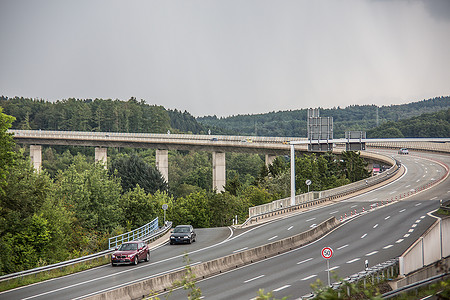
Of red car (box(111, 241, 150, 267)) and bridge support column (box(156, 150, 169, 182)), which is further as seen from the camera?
bridge support column (box(156, 150, 169, 182))

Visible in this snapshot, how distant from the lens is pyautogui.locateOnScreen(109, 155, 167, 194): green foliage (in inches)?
4422

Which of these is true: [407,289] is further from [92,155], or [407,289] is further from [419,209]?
[92,155]

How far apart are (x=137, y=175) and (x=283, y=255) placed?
2984 inches

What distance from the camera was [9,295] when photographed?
93.3 ft

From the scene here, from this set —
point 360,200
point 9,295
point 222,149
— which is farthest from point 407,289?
point 222,149

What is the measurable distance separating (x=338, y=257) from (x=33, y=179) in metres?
28.2

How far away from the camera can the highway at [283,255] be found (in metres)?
29.2

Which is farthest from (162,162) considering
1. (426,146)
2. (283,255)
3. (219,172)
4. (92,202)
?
(283,255)

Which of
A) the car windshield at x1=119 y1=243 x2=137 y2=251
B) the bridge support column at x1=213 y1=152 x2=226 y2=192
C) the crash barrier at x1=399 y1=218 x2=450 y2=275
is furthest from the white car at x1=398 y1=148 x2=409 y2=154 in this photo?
the car windshield at x1=119 y1=243 x2=137 y2=251

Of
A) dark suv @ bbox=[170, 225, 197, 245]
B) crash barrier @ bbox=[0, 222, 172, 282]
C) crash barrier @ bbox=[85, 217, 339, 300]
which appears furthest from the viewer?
dark suv @ bbox=[170, 225, 197, 245]

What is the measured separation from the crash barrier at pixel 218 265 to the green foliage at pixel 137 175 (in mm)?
65492

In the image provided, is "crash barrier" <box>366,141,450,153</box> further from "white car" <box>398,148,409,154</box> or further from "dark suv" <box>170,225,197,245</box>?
"dark suv" <box>170,225,197,245</box>

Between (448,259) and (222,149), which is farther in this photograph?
(222,149)

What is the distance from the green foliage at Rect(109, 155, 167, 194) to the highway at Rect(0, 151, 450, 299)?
172ft
